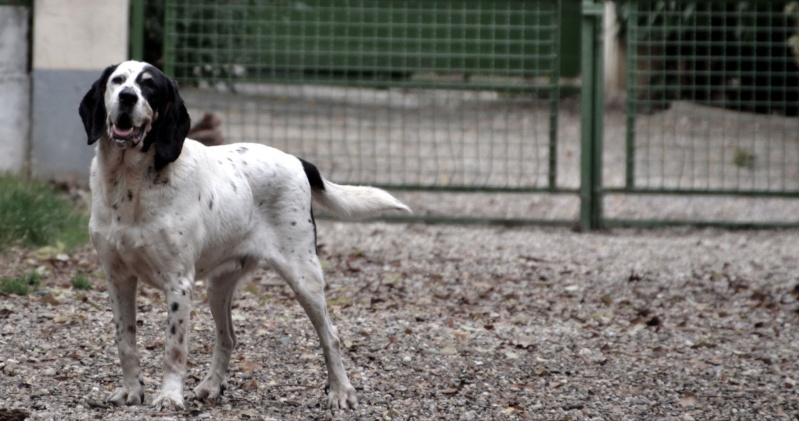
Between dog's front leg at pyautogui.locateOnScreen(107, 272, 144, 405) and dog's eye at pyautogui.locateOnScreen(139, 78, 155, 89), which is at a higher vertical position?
dog's eye at pyautogui.locateOnScreen(139, 78, 155, 89)

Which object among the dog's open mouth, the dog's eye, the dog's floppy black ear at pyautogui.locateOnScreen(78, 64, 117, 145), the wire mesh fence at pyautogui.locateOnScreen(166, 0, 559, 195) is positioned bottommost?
the dog's open mouth

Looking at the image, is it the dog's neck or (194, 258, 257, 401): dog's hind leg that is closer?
the dog's neck

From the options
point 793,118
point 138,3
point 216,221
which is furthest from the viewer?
point 793,118

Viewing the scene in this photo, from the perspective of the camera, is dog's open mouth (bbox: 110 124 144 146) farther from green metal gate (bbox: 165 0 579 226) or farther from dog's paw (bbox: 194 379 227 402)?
green metal gate (bbox: 165 0 579 226)

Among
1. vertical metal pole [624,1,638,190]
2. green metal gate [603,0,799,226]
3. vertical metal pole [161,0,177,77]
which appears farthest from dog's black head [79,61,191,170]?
vertical metal pole [624,1,638,190]

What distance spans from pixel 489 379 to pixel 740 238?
524cm

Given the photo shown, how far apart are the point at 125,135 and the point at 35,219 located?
4229mm

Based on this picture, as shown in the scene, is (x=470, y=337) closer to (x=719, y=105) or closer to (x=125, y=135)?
(x=125, y=135)

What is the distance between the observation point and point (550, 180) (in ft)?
34.3

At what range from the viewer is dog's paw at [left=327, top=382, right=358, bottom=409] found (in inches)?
196

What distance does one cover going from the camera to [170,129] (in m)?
4.56

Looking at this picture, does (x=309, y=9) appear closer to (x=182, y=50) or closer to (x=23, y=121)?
(x=182, y=50)

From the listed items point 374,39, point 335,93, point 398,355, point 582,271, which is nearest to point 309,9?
point 374,39

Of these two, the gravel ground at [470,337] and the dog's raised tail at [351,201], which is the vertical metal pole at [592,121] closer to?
the gravel ground at [470,337]
